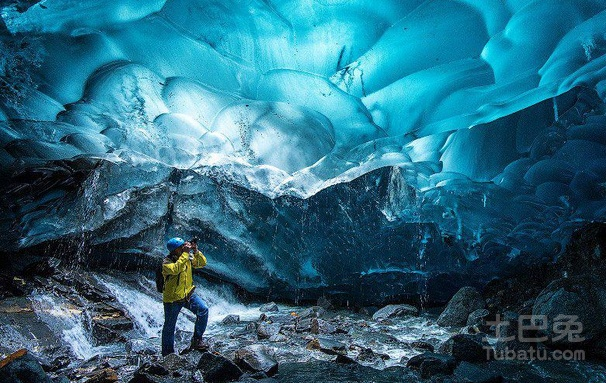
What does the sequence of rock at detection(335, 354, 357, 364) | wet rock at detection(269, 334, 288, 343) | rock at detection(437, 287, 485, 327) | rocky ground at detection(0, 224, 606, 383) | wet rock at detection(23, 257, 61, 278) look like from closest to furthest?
1. rocky ground at detection(0, 224, 606, 383)
2. rock at detection(335, 354, 357, 364)
3. wet rock at detection(269, 334, 288, 343)
4. wet rock at detection(23, 257, 61, 278)
5. rock at detection(437, 287, 485, 327)

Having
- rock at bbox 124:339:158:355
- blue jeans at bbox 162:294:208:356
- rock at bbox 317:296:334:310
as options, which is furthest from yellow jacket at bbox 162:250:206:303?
rock at bbox 317:296:334:310

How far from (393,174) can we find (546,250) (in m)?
4.48

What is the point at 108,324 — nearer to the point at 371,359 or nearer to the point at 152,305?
the point at 152,305

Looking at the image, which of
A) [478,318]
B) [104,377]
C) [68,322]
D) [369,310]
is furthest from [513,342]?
[68,322]

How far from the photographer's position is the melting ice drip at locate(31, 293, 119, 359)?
21.5 feet

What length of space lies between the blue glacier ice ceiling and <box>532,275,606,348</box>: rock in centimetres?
271

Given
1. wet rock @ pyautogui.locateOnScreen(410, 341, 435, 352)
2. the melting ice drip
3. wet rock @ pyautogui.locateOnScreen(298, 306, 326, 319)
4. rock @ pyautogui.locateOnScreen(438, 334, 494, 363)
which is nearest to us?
rock @ pyautogui.locateOnScreen(438, 334, 494, 363)

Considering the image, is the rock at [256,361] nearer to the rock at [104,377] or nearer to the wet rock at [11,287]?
the rock at [104,377]

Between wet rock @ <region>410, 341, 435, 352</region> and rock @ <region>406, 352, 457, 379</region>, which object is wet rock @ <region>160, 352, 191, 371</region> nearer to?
rock @ <region>406, 352, 457, 379</region>

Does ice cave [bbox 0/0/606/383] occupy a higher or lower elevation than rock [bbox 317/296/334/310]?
higher

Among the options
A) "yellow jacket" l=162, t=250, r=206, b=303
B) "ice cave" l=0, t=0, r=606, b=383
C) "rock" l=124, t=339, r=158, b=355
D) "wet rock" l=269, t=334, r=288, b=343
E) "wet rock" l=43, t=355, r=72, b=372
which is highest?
"ice cave" l=0, t=0, r=606, b=383

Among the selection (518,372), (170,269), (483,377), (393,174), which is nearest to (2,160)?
(170,269)

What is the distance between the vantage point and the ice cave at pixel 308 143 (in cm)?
562

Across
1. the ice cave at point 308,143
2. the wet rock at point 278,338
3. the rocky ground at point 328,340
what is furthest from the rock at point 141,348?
the wet rock at point 278,338
